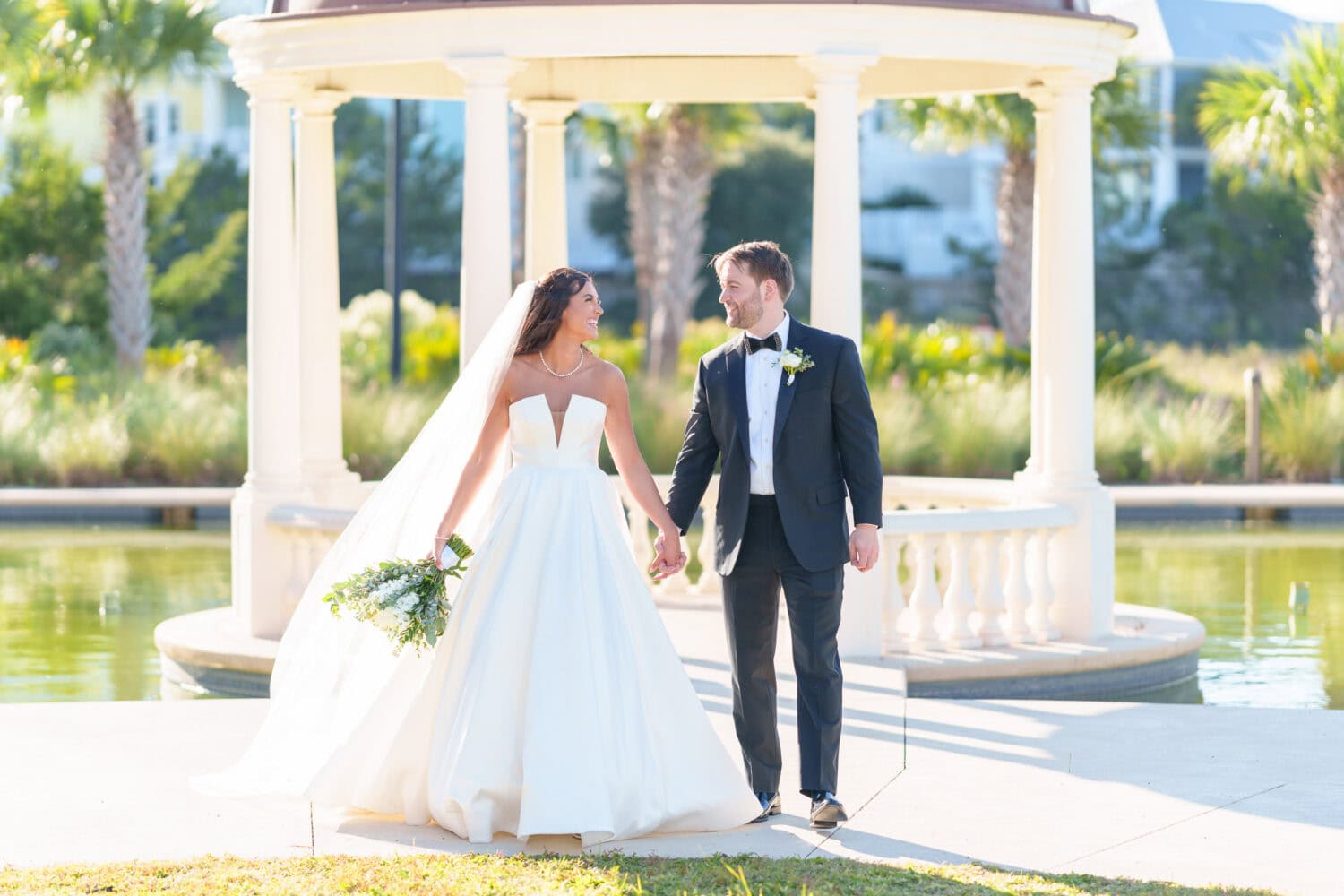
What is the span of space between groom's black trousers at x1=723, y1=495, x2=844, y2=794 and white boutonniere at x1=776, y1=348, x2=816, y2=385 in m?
0.44

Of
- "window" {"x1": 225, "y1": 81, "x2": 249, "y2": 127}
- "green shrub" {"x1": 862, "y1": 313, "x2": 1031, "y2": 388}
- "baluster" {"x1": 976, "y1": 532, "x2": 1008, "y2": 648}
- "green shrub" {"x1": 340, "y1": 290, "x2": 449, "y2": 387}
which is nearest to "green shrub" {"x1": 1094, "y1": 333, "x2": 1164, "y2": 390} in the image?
"green shrub" {"x1": 862, "y1": 313, "x2": 1031, "y2": 388}

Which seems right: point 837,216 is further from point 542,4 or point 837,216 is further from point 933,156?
point 933,156

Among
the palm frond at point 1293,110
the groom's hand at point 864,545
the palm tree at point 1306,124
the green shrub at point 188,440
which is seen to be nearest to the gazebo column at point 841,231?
the groom's hand at point 864,545

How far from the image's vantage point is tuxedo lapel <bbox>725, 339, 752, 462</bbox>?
21.8 feet

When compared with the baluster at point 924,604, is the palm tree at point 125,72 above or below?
above

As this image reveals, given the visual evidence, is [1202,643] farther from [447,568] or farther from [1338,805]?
[447,568]

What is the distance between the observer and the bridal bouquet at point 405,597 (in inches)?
252

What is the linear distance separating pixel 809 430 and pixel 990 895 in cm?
172

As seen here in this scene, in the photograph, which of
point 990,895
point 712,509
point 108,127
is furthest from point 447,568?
point 108,127

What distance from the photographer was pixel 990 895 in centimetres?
562

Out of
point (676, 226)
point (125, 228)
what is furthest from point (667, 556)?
point (676, 226)

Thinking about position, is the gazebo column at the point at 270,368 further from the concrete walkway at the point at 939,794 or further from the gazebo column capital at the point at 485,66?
the concrete walkway at the point at 939,794

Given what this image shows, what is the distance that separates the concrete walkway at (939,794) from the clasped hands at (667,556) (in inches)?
35.4

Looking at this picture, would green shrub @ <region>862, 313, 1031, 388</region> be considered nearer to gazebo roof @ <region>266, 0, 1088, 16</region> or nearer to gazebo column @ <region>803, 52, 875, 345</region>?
gazebo roof @ <region>266, 0, 1088, 16</region>
